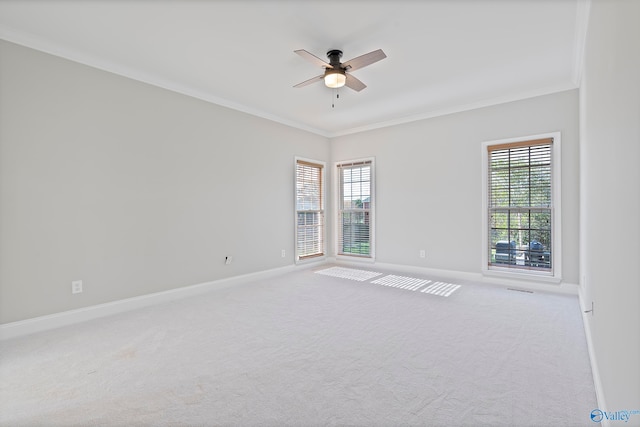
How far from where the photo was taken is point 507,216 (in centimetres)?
450

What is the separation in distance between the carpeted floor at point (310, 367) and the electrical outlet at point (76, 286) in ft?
1.17

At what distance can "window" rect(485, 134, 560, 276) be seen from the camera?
4.15 metres

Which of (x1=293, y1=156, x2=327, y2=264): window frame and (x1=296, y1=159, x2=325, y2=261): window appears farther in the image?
(x1=296, y1=159, x2=325, y2=261): window

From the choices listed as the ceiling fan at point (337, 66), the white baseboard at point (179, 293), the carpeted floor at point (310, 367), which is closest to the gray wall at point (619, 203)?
the carpeted floor at point (310, 367)

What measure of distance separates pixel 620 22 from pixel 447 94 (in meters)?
3.23

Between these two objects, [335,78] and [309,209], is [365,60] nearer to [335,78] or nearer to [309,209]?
[335,78]

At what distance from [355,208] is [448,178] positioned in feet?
6.21

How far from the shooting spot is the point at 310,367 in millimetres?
2230

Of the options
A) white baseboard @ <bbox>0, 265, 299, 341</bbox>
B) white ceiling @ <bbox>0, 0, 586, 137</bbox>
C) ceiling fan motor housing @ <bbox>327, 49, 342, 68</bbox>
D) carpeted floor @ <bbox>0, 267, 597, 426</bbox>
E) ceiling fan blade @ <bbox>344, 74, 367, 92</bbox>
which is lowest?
carpeted floor @ <bbox>0, 267, 597, 426</bbox>

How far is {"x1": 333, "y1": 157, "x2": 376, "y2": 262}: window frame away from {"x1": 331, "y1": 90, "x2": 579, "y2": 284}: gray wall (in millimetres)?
99

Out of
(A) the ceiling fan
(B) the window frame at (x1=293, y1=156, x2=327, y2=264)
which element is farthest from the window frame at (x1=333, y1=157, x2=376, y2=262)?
(A) the ceiling fan

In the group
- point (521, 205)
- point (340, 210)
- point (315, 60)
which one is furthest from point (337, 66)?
point (340, 210)

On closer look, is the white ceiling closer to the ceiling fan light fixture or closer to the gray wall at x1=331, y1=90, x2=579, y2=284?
the ceiling fan light fixture

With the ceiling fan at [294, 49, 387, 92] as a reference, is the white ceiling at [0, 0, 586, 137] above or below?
above
